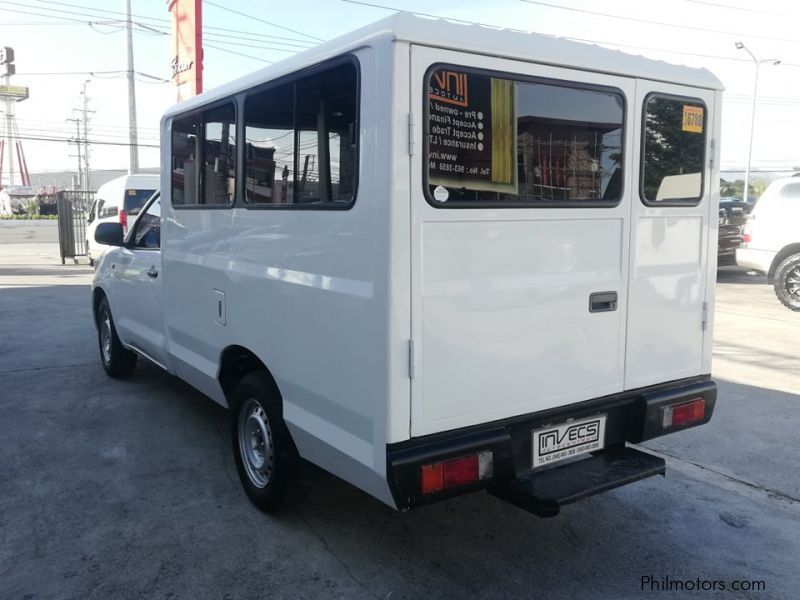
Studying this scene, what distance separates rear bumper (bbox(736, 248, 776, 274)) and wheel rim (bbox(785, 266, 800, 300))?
1.50 feet

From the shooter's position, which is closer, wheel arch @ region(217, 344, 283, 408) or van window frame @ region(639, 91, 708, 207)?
van window frame @ region(639, 91, 708, 207)

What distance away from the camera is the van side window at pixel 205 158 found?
149 inches

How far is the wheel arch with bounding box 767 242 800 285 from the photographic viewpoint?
1062 cm

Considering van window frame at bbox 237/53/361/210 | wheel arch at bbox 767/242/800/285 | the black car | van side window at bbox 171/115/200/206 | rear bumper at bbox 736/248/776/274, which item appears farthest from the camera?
the black car

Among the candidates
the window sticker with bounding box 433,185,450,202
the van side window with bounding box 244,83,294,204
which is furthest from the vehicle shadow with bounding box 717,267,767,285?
the window sticker with bounding box 433,185,450,202

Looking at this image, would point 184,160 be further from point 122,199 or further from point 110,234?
point 122,199

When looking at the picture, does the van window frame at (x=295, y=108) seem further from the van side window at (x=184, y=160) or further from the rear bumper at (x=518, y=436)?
the rear bumper at (x=518, y=436)

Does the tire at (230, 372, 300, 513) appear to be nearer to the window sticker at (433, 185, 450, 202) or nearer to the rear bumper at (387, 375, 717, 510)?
the rear bumper at (387, 375, 717, 510)

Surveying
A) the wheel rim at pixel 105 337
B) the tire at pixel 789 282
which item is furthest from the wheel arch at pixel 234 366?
the tire at pixel 789 282

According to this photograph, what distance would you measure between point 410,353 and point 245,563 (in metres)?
1.44

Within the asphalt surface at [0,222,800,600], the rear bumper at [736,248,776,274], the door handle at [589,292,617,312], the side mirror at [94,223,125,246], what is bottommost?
the asphalt surface at [0,222,800,600]

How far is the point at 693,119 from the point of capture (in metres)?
3.51

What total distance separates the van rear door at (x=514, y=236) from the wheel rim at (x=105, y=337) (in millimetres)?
4703

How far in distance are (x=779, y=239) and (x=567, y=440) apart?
9.30 meters
